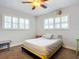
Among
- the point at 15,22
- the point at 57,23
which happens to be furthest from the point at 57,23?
the point at 15,22

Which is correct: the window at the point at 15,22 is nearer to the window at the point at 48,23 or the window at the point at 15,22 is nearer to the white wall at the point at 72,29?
the window at the point at 48,23

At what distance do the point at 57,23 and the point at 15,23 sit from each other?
3067mm

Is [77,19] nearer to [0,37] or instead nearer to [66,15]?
[66,15]

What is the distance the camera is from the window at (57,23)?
441 centimetres

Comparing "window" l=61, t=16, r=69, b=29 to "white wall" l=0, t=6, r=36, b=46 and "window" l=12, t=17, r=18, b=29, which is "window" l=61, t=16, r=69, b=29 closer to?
"white wall" l=0, t=6, r=36, b=46

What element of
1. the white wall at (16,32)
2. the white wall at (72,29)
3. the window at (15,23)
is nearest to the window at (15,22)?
the window at (15,23)

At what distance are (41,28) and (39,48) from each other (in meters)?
3.59

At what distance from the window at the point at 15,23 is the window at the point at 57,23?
169 cm

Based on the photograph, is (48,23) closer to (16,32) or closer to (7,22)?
(16,32)

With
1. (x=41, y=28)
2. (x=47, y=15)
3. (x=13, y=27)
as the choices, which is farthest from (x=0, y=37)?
(x=47, y=15)

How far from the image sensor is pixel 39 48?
2662 millimetres

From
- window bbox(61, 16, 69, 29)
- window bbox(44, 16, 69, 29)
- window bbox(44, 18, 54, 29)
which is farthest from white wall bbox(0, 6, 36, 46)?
window bbox(61, 16, 69, 29)

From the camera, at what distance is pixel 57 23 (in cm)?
490

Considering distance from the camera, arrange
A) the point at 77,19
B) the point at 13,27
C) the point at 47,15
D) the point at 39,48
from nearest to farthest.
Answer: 1. the point at 39,48
2. the point at 77,19
3. the point at 13,27
4. the point at 47,15
